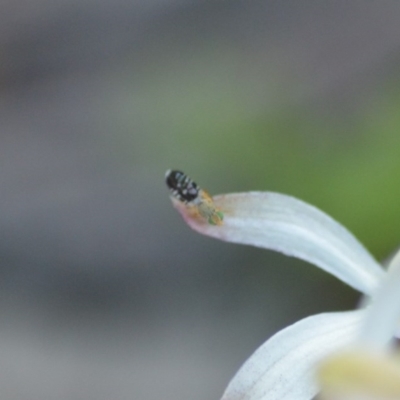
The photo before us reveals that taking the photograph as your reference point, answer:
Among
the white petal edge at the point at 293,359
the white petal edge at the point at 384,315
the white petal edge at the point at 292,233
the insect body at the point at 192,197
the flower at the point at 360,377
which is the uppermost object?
the insect body at the point at 192,197

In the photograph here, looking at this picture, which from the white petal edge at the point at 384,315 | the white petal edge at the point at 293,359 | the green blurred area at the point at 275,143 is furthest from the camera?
the green blurred area at the point at 275,143

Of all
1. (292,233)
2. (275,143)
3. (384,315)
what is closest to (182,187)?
(292,233)

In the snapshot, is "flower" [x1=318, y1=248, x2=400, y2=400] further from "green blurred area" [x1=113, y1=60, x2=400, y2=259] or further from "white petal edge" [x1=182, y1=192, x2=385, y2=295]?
"green blurred area" [x1=113, y1=60, x2=400, y2=259]

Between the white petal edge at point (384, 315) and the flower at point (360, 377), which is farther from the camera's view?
the white petal edge at point (384, 315)

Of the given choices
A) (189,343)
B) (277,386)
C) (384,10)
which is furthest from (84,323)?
(384,10)

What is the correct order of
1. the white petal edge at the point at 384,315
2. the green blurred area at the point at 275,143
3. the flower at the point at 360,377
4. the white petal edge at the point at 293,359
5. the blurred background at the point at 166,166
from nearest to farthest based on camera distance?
1. the flower at the point at 360,377
2. the white petal edge at the point at 384,315
3. the white petal edge at the point at 293,359
4. the green blurred area at the point at 275,143
5. the blurred background at the point at 166,166

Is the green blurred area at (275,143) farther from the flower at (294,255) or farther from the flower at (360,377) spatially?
the flower at (360,377)

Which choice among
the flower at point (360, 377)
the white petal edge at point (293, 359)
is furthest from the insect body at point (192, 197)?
the flower at point (360, 377)

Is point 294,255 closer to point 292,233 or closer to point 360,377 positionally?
point 292,233

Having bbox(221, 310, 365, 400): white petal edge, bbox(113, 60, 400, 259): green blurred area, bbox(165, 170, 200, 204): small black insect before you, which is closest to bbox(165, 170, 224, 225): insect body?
bbox(165, 170, 200, 204): small black insect
